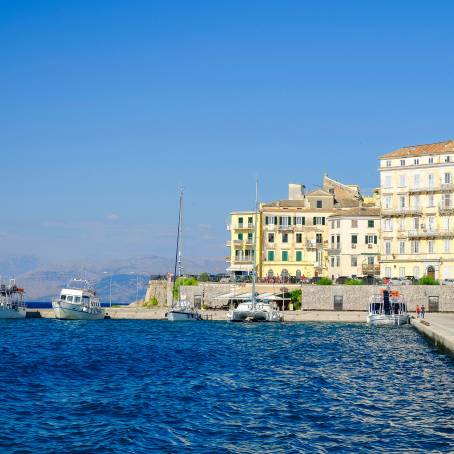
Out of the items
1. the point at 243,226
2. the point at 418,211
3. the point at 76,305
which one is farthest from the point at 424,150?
the point at 76,305

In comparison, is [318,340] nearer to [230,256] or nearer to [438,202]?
[438,202]

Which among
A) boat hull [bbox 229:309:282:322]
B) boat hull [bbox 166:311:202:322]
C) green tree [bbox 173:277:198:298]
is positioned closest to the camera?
boat hull [bbox 229:309:282:322]

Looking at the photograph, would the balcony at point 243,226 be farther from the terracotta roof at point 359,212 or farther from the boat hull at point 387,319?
the boat hull at point 387,319

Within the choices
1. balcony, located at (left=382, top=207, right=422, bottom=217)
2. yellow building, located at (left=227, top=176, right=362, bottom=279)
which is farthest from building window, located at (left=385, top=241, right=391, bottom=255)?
yellow building, located at (left=227, top=176, right=362, bottom=279)

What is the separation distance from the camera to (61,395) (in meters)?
38.8

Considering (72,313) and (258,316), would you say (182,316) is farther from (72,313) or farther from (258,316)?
(72,313)

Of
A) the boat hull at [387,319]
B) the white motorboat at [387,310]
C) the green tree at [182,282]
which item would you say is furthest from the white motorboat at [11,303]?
the boat hull at [387,319]

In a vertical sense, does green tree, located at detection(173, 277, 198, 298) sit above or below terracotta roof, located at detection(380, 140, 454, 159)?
below

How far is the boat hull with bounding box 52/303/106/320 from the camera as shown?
109 meters

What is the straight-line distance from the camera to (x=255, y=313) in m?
97.6

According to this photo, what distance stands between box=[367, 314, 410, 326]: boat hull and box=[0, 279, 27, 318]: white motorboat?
150ft

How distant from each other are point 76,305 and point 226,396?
72.7m

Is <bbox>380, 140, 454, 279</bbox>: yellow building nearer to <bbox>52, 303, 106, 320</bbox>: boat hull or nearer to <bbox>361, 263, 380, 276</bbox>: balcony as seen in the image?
<bbox>361, 263, 380, 276</bbox>: balcony

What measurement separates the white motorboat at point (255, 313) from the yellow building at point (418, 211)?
2097 cm
